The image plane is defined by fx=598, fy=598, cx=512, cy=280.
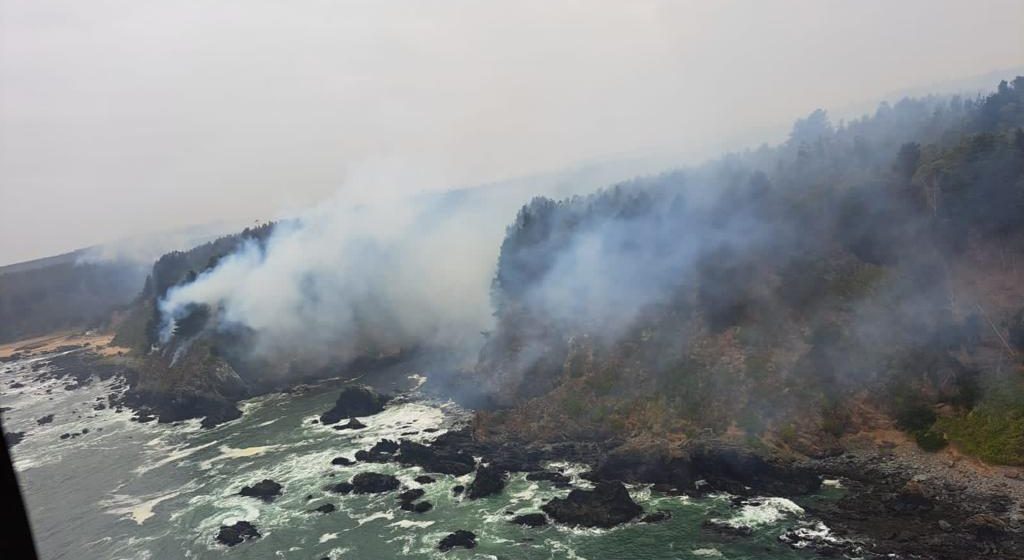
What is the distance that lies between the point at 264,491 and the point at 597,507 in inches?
1433

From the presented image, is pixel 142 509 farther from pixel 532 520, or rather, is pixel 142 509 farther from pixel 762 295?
pixel 762 295

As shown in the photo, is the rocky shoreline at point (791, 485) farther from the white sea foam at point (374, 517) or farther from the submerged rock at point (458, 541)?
the submerged rock at point (458, 541)

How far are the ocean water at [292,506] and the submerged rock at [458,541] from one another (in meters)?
0.83

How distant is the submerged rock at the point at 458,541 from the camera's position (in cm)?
5125

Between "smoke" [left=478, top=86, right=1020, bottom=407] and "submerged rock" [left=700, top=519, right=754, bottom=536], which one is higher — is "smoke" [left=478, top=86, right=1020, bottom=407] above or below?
above

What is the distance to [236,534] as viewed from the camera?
56375mm

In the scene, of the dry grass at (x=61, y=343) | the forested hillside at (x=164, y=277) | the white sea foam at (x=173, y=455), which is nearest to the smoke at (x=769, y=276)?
the white sea foam at (x=173, y=455)

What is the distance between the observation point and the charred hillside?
64000mm

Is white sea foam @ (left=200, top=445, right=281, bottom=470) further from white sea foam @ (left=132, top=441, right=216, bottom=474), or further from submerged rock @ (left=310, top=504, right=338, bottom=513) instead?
submerged rock @ (left=310, top=504, right=338, bottom=513)

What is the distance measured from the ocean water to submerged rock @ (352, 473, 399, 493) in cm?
102

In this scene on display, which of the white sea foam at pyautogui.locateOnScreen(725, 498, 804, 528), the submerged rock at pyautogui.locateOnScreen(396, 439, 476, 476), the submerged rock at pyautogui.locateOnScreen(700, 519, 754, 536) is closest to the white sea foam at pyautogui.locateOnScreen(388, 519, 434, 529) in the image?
→ the submerged rock at pyautogui.locateOnScreen(396, 439, 476, 476)

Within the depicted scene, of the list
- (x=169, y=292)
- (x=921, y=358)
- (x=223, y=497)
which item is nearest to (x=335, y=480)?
(x=223, y=497)

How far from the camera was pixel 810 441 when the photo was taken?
62094mm

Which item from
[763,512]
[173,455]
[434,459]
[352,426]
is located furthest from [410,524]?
[173,455]
